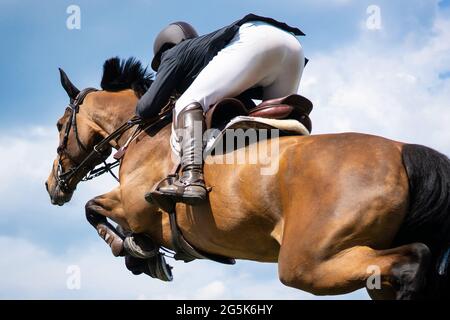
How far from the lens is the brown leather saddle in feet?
26.1

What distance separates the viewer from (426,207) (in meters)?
6.38

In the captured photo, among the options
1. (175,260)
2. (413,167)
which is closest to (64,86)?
(175,260)

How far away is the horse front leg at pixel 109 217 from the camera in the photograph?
29.2ft

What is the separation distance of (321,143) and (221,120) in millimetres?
1498

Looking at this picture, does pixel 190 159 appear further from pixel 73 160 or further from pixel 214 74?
pixel 73 160

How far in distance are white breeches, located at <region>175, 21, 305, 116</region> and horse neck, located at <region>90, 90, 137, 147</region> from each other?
1.63 metres

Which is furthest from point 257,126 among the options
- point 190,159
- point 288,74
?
point 288,74

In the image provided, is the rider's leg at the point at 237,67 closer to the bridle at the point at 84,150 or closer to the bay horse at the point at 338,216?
the bay horse at the point at 338,216

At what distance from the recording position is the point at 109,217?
356 inches

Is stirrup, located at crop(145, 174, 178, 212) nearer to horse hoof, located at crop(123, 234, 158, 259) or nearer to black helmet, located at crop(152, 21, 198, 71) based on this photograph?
horse hoof, located at crop(123, 234, 158, 259)

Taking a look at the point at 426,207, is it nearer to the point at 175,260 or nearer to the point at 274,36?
the point at 274,36

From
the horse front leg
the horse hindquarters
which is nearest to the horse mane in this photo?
the horse front leg

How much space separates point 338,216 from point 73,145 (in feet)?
15.5

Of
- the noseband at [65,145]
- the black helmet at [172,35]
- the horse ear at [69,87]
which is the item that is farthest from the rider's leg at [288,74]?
the horse ear at [69,87]
